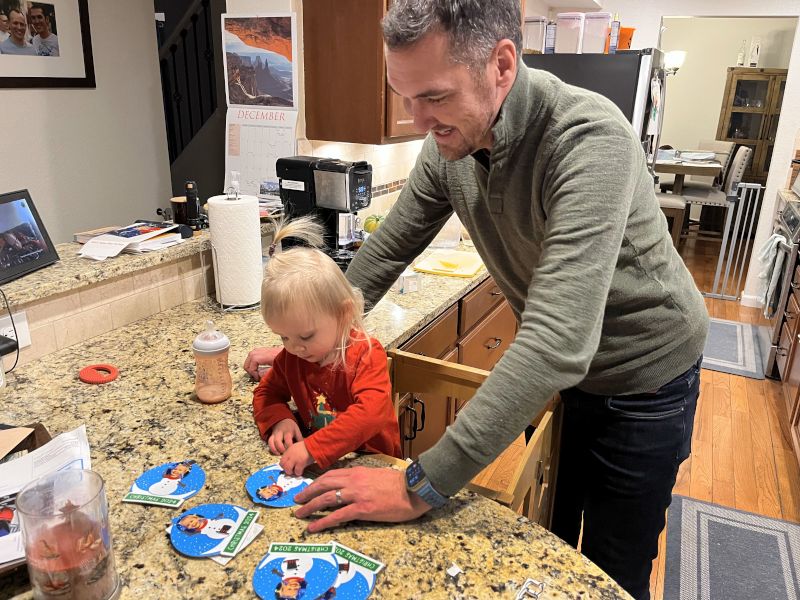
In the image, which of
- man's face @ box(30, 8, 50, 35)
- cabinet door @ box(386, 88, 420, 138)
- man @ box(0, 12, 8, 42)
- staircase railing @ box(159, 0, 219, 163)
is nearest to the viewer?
cabinet door @ box(386, 88, 420, 138)

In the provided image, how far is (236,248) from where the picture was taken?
1.91 meters

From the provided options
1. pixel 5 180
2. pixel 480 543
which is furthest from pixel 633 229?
pixel 5 180

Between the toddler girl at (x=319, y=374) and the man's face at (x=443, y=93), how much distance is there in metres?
0.36

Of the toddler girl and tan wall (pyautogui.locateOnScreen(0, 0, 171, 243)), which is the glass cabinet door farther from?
the toddler girl

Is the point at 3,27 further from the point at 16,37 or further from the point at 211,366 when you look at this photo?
the point at 211,366

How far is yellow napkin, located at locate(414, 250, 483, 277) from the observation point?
2.50 meters

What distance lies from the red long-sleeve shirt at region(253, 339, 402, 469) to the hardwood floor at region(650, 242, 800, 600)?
1.49 meters

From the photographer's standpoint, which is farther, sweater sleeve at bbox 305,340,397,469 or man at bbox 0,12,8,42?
man at bbox 0,12,8,42

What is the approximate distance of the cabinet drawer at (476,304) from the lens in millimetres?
2465

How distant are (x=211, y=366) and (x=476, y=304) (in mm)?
1467

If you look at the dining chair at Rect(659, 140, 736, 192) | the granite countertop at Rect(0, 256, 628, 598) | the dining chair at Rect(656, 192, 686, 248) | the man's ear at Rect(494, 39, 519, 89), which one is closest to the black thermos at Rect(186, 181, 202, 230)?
the granite countertop at Rect(0, 256, 628, 598)

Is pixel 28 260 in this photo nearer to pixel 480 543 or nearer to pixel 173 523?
pixel 173 523

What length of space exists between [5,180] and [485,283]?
244 centimetres

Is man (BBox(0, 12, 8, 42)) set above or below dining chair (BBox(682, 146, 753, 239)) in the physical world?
above
